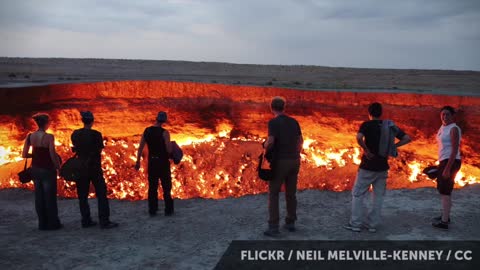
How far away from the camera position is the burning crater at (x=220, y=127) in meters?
13.6

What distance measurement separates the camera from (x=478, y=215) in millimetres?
7074

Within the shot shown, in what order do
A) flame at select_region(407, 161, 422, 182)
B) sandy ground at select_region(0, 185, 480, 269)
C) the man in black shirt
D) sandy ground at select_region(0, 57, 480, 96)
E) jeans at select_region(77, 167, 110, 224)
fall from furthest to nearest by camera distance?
sandy ground at select_region(0, 57, 480, 96) < flame at select_region(407, 161, 422, 182) < jeans at select_region(77, 167, 110, 224) < the man in black shirt < sandy ground at select_region(0, 185, 480, 269)

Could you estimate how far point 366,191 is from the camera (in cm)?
620

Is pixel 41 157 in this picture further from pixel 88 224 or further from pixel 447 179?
pixel 447 179

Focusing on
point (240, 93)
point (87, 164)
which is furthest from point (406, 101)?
point (87, 164)

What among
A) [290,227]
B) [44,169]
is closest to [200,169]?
[44,169]

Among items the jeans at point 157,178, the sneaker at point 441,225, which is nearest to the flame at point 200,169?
the jeans at point 157,178

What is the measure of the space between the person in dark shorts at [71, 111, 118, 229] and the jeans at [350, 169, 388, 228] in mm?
3670

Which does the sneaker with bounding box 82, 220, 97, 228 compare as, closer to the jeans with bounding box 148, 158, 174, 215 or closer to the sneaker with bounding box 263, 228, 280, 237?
the jeans with bounding box 148, 158, 174, 215

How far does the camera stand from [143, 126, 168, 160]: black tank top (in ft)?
22.8

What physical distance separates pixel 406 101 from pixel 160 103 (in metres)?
8.48

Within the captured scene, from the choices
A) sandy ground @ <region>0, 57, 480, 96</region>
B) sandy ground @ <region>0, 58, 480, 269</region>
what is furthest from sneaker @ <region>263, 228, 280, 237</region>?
sandy ground @ <region>0, 57, 480, 96</region>

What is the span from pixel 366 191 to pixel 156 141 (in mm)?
3358

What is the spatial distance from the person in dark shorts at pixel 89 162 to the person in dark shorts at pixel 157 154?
67 centimetres
